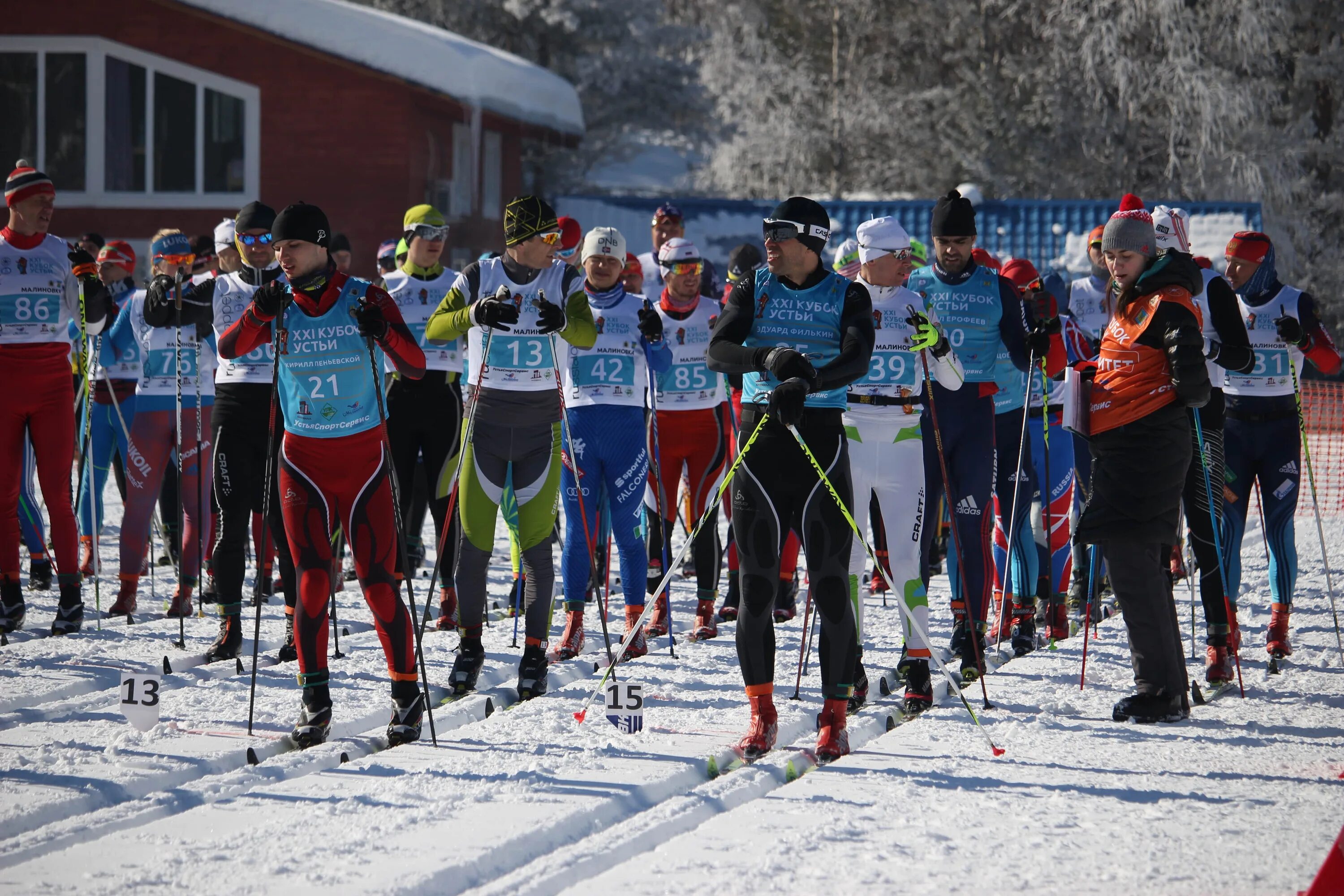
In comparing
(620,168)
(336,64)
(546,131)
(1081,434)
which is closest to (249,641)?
(1081,434)

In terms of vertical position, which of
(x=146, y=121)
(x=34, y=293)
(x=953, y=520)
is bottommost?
(x=953, y=520)

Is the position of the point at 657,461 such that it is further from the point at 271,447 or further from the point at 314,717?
the point at 314,717

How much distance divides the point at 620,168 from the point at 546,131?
81.3ft

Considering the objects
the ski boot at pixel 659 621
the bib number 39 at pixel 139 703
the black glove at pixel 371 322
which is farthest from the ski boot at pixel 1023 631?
the bib number 39 at pixel 139 703

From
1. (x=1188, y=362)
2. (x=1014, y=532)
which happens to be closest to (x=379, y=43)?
(x=1014, y=532)

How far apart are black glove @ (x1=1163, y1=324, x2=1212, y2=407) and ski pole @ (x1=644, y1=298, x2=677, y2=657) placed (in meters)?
2.68

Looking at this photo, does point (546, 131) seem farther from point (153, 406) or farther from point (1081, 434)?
point (1081, 434)

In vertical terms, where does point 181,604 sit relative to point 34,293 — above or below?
below

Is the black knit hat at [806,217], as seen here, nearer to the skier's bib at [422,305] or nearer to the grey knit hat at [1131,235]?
the grey knit hat at [1131,235]

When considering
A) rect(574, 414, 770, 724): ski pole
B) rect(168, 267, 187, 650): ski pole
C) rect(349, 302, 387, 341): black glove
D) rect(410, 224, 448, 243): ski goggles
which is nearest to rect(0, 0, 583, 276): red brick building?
rect(410, 224, 448, 243): ski goggles

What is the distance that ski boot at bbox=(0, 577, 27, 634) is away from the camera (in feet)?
24.6

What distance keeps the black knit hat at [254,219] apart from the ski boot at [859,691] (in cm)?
341

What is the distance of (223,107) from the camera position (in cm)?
2230

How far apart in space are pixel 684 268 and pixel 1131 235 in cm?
290
